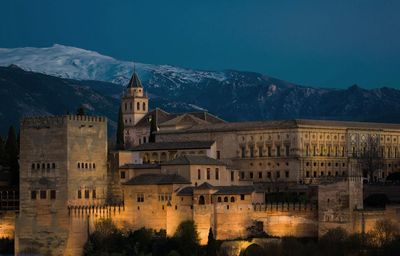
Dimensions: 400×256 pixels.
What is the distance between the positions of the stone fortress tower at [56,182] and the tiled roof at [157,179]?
2.70m

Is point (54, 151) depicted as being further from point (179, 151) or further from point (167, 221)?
point (179, 151)

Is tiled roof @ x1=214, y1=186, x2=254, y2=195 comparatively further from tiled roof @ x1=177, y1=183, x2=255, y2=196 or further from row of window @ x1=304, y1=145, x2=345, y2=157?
row of window @ x1=304, y1=145, x2=345, y2=157

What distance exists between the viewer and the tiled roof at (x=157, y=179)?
284 feet

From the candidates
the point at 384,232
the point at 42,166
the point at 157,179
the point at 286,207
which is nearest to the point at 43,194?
the point at 42,166

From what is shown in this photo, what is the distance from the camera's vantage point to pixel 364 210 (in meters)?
80.1

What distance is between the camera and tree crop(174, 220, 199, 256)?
81.0 m

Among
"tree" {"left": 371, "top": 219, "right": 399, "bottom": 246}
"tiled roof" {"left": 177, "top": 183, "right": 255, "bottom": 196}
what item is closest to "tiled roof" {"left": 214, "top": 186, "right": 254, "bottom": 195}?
"tiled roof" {"left": 177, "top": 183, "right": 255, "bottom": 196}

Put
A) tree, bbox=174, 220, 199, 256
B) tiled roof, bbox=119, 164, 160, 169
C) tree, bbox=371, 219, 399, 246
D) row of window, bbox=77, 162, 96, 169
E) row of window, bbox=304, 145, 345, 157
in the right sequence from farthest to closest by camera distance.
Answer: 1. row of window, bbox=304, 145, 345, 157
2. tiled roof, bbox=119, 164, 160, 169
3. row of window, bbox=77, 162, 96, 169
4. tree, bbox=174, 220, 199, 256
5. tree, bbox=371, 219, 399, 246

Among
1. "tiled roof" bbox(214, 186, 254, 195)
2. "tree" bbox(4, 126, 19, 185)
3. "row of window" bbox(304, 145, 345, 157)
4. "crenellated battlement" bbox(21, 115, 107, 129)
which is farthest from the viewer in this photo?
"row of window" bbox(304, 145, 345, 157)

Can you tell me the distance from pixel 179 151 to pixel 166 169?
11084 mm

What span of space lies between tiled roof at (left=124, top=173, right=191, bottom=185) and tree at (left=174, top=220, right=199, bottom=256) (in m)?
4.69

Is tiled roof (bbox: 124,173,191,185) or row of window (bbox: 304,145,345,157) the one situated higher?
row of window (bbox: 304,145,345,157)

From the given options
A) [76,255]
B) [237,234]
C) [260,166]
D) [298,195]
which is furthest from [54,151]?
[260,166]

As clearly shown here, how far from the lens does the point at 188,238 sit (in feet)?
266
